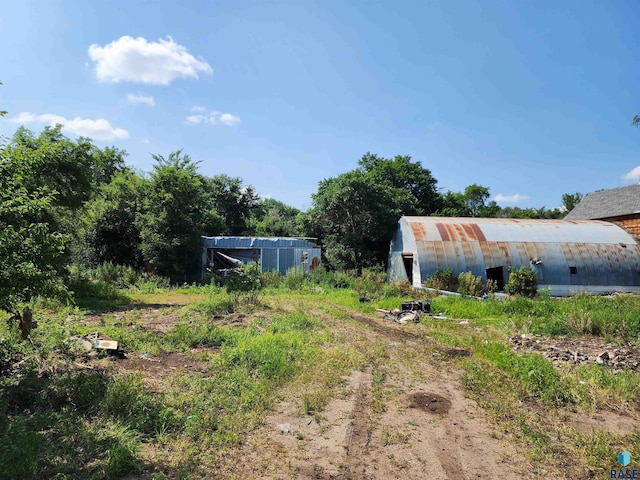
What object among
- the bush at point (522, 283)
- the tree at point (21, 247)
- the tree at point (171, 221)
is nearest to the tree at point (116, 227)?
the tree at point (171, 221)

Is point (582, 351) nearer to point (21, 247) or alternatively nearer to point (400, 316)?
point (400, 316)

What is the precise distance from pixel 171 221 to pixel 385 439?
65.1 ft

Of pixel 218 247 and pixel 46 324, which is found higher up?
pixel 218 247

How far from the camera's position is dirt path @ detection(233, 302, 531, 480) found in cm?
400

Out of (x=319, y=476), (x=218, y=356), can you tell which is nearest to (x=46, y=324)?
(x=218, y=356)

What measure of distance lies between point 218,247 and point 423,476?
2149 centimetres

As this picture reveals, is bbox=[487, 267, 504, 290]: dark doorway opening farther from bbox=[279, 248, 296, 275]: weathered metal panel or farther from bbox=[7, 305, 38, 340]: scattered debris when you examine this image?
A: bbox=[7, 305, 38, 340]: scattered debris

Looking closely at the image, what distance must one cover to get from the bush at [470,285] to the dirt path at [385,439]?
34.1ft

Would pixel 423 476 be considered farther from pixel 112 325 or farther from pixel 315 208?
pixel 315 208

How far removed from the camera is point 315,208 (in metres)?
24.9

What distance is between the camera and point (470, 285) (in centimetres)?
1648

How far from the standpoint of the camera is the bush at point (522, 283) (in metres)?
16.5

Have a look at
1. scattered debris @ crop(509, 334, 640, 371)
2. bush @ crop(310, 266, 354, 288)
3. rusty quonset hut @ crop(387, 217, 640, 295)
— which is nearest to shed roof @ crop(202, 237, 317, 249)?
bush @ crop(310, 266, 354, 288)

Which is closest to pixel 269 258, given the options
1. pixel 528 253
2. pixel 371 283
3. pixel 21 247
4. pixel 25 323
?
pixel 371 283
